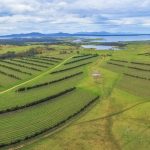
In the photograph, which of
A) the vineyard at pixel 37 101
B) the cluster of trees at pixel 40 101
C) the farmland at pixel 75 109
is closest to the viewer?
the farmland at pixel 75 109

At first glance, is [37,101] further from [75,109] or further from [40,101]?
[75,109]

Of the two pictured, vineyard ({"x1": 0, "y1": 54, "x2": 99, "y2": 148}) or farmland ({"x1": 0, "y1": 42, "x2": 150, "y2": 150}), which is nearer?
farmland ({"x1": 0, "y1": 42, "x2": 150, "y2": 150})

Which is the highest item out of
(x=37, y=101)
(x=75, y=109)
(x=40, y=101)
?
(x=37, y=101)

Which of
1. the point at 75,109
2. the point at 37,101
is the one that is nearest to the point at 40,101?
the point at 37,101

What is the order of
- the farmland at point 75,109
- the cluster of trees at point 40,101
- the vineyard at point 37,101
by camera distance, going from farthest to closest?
1. the cluster of trees at point 40,101
2. the vineyard at point 37,101
3. the farmland at point 75,109

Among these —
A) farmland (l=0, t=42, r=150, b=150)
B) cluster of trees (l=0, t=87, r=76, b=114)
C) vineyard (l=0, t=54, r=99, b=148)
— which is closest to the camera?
farmland (l=0, t=42, r=150, b=150)

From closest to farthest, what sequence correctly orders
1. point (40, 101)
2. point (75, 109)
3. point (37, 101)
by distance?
point (75, 109) → point (37, 101) → point (40, 101)

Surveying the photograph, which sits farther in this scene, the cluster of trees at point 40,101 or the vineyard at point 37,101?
the cluster of trees at point 40,101

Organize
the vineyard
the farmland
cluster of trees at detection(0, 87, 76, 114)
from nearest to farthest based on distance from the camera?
the farmland, the vineyard, cluster of trees at detection(0, 87, 76, 114)
